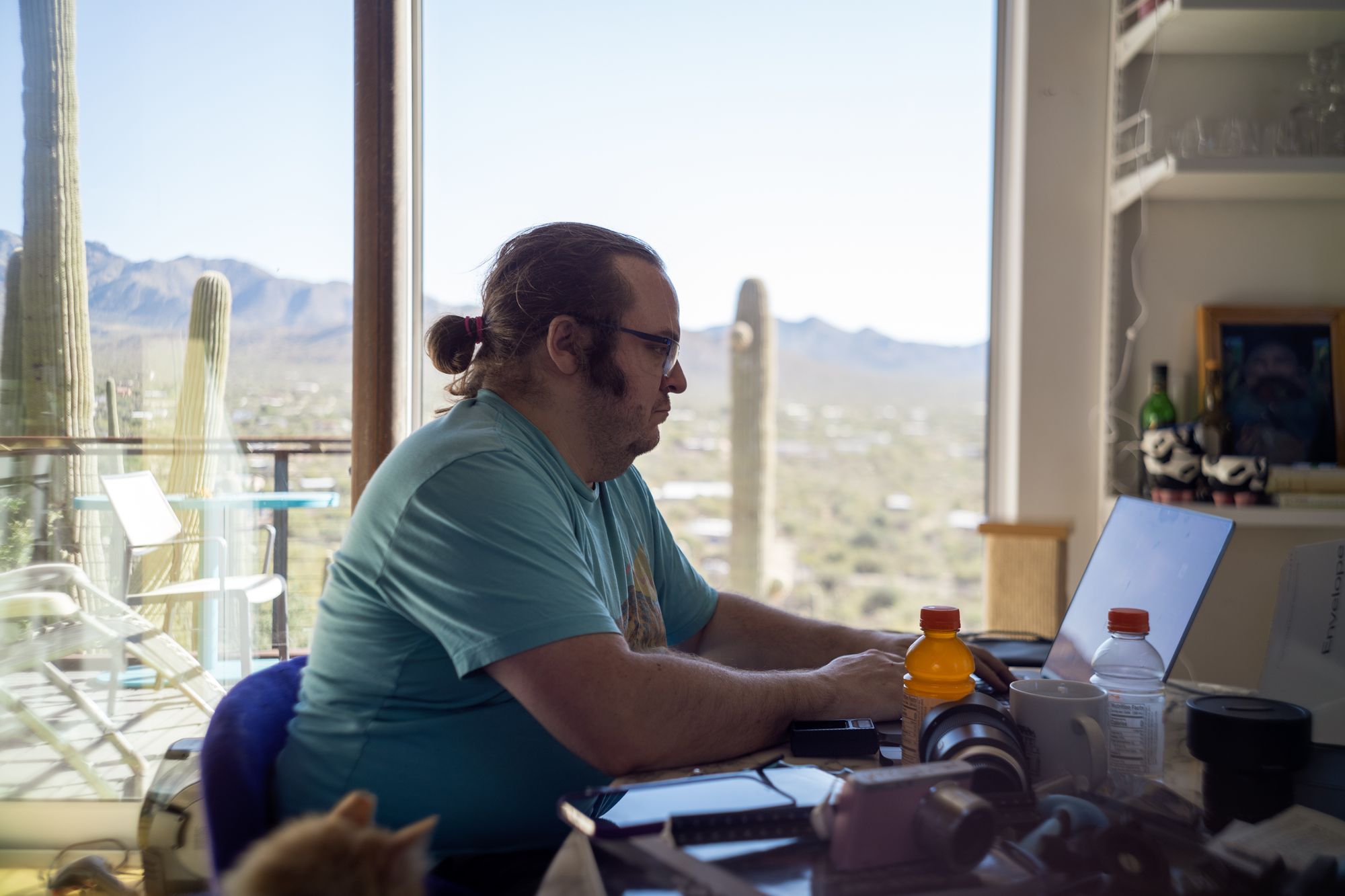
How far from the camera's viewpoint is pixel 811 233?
129 inches

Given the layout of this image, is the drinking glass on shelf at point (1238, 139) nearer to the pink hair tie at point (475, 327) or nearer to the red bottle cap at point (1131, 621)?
the red bottle cap at point (1131, 621)

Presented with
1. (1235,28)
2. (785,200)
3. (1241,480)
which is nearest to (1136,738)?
(1241,480)

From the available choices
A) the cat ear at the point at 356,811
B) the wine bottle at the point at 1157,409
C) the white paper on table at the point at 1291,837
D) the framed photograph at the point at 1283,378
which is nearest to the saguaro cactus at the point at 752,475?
the wine bottle at the point at 1157,409

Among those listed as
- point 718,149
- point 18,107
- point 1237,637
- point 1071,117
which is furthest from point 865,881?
point 718,149

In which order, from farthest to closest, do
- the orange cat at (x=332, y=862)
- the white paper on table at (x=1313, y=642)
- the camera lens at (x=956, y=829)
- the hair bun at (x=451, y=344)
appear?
the hair bun at (x=451, y=344), the white paper on table at (x=1313, y=642), the camera lens at (x=956, y=829), the orange cat at (x=332, y=862)

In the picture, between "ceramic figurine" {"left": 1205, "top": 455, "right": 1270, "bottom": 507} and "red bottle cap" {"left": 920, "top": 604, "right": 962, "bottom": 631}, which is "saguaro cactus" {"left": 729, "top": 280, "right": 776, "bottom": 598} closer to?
"ceramic figurine" {"left": 1205, "top": 455, "right": 1270, "bottom": 507}

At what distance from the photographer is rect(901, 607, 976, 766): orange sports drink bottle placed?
0.89 metres

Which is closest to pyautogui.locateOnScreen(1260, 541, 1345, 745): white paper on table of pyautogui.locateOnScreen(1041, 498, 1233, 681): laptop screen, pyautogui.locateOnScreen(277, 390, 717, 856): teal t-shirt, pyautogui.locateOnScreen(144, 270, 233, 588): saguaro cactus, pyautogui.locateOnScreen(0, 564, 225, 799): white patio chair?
pyautogui.locateOnScreen(1041, 498, 1233, 681): laptop screen

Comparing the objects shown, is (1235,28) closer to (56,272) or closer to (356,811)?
(356,811)

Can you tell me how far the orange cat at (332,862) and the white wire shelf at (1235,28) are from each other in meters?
2.41

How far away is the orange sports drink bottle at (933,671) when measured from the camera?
2.92 ft

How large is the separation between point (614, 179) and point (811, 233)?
764 mm

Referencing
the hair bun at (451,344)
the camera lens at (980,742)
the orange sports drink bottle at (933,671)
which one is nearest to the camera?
the camera lens at (980,742)

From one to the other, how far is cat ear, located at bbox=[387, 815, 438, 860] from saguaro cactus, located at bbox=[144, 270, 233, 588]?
213 centimetres
